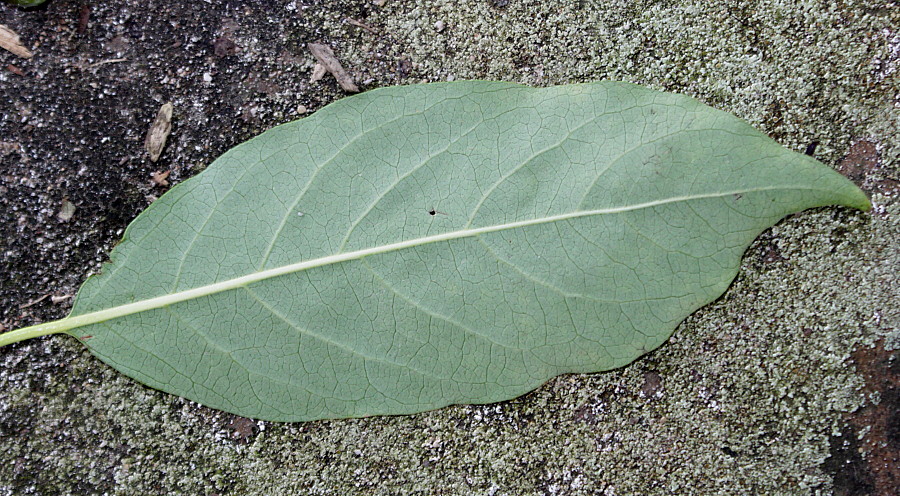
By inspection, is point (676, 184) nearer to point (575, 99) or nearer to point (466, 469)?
point (575, 99)

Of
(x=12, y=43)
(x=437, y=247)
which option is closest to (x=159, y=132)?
(x=12, y=43)

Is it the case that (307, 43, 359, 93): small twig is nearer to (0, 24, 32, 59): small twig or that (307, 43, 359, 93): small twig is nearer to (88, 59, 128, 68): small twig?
(88, 59, 128, 68): small twig

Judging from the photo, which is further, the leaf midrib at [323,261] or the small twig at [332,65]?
the small twig at [332,65]

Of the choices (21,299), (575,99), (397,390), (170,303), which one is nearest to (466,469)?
(397,390)

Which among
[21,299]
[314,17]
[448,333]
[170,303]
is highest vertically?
[314,17]

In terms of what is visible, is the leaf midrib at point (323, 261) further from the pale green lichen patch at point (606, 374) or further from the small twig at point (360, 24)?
the small twig at point (360, 24)

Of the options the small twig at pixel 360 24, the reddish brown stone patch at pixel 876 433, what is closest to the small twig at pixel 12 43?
the small twig at pixel 360 24
